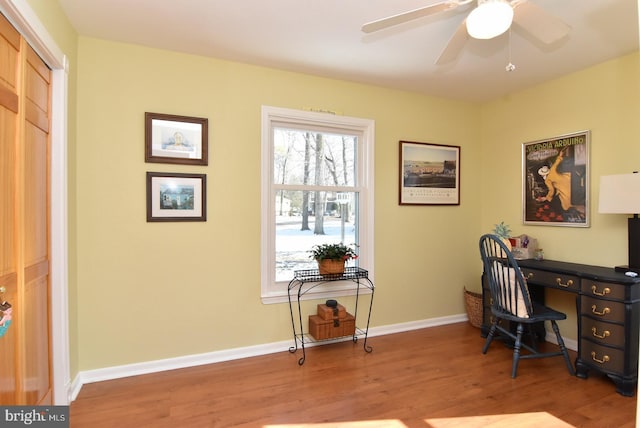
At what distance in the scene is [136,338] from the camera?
2.62 meters

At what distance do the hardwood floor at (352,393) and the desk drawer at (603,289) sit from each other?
63 cm

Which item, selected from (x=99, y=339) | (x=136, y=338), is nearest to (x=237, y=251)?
(x=136, y=338)

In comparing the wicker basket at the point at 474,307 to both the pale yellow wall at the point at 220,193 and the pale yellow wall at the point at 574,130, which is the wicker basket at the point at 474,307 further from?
the pale yellow wall at the point at 574,130

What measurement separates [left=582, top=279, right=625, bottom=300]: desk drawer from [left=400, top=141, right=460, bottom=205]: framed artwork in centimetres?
153

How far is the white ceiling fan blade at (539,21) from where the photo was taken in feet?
5.50

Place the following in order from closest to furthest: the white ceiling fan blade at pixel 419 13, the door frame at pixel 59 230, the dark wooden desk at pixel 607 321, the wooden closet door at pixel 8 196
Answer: the wooden closet door at pixel 8 196, the white ceiling fan blade at pixel 419 13, the door frame at pixel 59 230, the dark wooden desk at pixel 607 321

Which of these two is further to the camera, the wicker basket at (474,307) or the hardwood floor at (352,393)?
the wicker basket at (474,307)

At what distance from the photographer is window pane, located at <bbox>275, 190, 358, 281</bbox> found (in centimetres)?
317

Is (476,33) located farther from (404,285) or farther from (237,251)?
(404,285)

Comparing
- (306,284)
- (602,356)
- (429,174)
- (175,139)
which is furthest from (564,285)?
(175,139)

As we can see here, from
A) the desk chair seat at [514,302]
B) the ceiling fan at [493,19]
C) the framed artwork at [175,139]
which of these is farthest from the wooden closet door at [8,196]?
the desk chair seat at [514,302]

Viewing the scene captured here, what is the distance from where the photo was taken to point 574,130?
10.1ft

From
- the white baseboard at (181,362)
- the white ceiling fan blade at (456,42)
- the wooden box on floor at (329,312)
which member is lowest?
the white baseboard at (181,362)

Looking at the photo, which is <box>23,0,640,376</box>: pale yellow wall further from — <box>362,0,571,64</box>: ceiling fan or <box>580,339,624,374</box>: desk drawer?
<box>362,0,571,64</box>: ceiling fan
